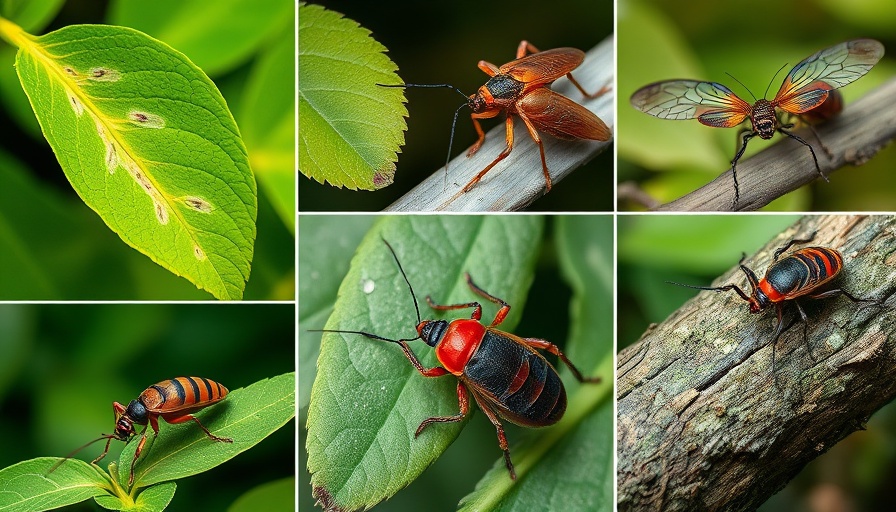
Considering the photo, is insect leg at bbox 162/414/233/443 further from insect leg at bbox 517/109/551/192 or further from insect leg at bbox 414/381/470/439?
insect leg at bbox 517/109/551/192

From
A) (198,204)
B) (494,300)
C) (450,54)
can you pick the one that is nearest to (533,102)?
(450,54)

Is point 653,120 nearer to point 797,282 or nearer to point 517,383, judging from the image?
point 797,282

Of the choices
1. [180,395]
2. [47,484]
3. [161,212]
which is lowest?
[47,484]

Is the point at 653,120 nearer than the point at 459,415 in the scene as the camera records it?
No

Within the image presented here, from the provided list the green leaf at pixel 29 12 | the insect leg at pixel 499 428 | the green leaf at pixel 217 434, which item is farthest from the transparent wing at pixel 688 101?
the green leaf at pixel 29 12

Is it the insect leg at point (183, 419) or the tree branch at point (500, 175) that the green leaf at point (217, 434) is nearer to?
the insect leg at point (183, 419)

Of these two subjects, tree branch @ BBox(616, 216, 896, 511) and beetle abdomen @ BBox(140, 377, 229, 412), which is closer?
tree branch @ BBox(616, 216, 896, 511)

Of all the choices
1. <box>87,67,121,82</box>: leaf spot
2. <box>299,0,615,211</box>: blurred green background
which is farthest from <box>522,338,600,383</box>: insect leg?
<box>87,67,121,82</box>: leaf spot
